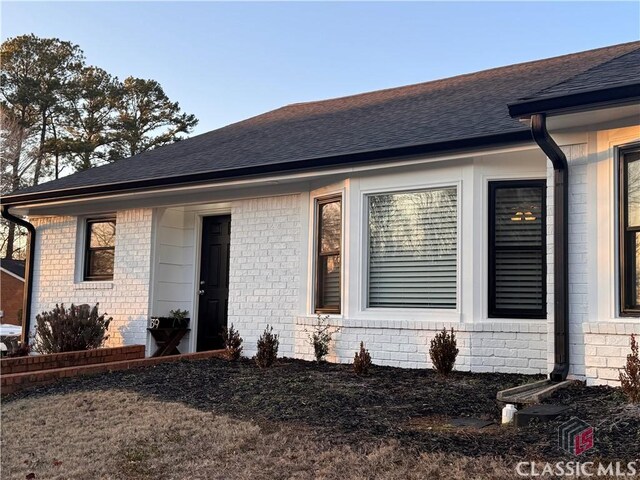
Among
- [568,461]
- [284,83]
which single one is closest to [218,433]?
[568,461]

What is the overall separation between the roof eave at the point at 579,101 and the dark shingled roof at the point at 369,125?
1.91ft

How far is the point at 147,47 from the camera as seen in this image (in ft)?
50.8

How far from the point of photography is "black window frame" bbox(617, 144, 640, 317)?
5.99 metres

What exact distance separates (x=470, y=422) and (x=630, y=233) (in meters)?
2.59

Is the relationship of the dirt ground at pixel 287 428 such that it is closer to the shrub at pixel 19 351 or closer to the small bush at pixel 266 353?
the small bush at pixel 266 353

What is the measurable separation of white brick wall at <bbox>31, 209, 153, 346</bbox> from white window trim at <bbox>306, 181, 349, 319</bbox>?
3186 millimetres

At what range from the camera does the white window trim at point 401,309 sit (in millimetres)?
7621

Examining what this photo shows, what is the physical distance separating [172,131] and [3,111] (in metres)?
7.65

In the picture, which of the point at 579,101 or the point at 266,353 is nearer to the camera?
the point at 579,101

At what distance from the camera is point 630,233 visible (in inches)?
238

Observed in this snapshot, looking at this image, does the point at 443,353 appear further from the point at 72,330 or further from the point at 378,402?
the point at 72,330

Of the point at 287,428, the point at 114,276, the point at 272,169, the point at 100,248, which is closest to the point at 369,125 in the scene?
the point at 272,169

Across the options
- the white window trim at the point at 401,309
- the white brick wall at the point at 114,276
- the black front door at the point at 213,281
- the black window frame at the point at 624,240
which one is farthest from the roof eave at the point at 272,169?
the black front door at the point at 213,281

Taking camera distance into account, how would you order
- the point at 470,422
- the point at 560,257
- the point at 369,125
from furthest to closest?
the point at 369,125 < the point at 560,257 < the point at 470,422
